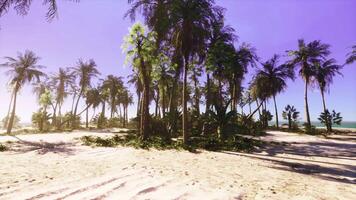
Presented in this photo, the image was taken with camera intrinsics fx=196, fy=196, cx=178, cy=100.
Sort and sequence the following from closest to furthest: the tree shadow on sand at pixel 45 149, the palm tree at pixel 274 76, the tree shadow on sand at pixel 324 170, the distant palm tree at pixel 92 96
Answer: the tree shadow on sand at pixel 324 170, the tree shadow on sand at pixel 45 149, the palm tree at pixel 274 76, the distant palm tree at pixel 92 96

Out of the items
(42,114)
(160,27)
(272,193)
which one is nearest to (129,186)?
(272,193)

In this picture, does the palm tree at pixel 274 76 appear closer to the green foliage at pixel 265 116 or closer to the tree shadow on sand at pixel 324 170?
the green foliage at pixel 265 116

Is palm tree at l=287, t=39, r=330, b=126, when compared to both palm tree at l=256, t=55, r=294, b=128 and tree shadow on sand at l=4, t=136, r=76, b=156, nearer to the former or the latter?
palm tree at l=256, t=55, r=294, b=128

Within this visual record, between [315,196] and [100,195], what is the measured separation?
4.70 meters

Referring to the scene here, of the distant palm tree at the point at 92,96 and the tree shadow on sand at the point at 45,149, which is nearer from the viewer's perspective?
the tree shadow on sand at the point at 45,149

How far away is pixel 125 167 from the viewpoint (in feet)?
20.8

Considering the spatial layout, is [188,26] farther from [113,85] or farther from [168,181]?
[113,85]

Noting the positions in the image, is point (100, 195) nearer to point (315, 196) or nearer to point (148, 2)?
point (315, 196)

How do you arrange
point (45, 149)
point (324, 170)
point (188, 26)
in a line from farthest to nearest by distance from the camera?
point (188, 26) < point (45, 149) < point (324, 170)

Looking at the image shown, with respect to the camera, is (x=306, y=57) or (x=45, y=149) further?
(x=306, y=57)

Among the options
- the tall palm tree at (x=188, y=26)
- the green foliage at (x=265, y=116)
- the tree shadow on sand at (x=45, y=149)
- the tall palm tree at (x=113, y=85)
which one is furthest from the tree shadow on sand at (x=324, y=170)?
the tall palm tree at (x=113, y=85)

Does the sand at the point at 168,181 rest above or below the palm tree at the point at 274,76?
below

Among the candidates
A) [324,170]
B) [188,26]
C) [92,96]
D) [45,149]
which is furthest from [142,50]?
[92,96]

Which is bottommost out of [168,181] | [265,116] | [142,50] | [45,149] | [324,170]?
[324,170]
